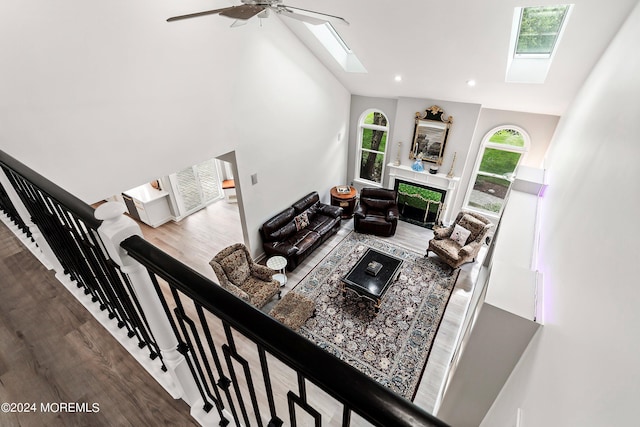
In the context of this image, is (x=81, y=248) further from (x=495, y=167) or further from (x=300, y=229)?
(x=495, y=167)

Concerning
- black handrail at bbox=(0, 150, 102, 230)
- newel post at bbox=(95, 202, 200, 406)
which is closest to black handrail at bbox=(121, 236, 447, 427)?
newel post at bbox=(95, 202, 200, 406)

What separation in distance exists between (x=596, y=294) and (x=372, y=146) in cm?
757

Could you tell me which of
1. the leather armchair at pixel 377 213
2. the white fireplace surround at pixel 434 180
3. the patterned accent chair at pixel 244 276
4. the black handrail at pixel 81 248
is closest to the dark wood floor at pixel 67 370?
the black handrail at pixel 81 248

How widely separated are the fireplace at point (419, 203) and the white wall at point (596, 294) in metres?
5.15

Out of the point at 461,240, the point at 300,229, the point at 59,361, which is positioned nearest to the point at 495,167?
the point at 461,240

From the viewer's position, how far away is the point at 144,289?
3.51 ft

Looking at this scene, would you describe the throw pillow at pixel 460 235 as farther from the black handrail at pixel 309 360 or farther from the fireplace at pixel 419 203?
the black handrail at pixel 309 360

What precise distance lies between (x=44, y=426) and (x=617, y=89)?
3.84 meters

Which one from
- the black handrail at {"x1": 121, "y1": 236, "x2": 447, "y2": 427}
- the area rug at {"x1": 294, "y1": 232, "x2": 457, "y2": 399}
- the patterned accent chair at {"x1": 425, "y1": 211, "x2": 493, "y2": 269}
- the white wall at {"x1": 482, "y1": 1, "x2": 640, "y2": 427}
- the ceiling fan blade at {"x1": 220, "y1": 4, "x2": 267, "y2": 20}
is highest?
the ceiling fan blade at {"x1": 220, "y1": 4, "x2": 267, "y2": 20}

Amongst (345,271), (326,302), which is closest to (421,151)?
(345,271)

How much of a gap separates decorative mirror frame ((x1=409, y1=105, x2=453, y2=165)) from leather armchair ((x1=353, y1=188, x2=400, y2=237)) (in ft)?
3.98

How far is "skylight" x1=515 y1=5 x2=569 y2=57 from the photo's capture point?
397 centimetres

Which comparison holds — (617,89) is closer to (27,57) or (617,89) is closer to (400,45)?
(400,45)

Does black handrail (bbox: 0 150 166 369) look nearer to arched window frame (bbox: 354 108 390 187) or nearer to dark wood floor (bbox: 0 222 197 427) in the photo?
dark wood floor (bbox: 0 222 197 427)
